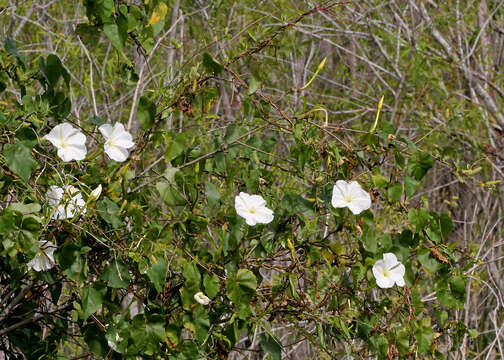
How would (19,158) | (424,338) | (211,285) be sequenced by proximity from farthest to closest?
(424,338) → (211,285) → (19,158)

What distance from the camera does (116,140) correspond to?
136 centimetres

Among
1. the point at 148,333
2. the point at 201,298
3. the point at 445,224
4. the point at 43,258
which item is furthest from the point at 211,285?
the point at 445,224

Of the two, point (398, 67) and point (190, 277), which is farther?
point (398, 67)

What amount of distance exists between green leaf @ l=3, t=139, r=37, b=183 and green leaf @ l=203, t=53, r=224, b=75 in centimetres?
43

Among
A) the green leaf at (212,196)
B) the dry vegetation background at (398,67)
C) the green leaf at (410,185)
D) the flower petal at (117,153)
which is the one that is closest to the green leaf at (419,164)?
the green leaf at (410,185)

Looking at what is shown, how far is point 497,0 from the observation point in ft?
12.2

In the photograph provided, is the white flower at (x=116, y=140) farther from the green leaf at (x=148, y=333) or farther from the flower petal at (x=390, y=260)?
the flower petal at (x=390, y=260)

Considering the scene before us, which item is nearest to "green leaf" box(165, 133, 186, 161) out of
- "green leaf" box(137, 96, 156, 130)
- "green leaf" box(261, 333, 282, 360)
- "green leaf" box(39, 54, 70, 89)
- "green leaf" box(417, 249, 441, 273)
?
"green leaf" box(137, 96, 156, 130)

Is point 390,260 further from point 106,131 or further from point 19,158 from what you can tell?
point 19,158

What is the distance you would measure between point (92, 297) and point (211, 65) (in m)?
0.57

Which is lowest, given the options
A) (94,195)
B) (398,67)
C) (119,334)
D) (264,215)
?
(398,67)

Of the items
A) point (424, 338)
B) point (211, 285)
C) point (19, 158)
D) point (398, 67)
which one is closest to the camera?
point (19, 158)

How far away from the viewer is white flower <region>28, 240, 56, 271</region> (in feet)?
4.29

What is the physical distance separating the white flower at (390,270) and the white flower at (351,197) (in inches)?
5.7
